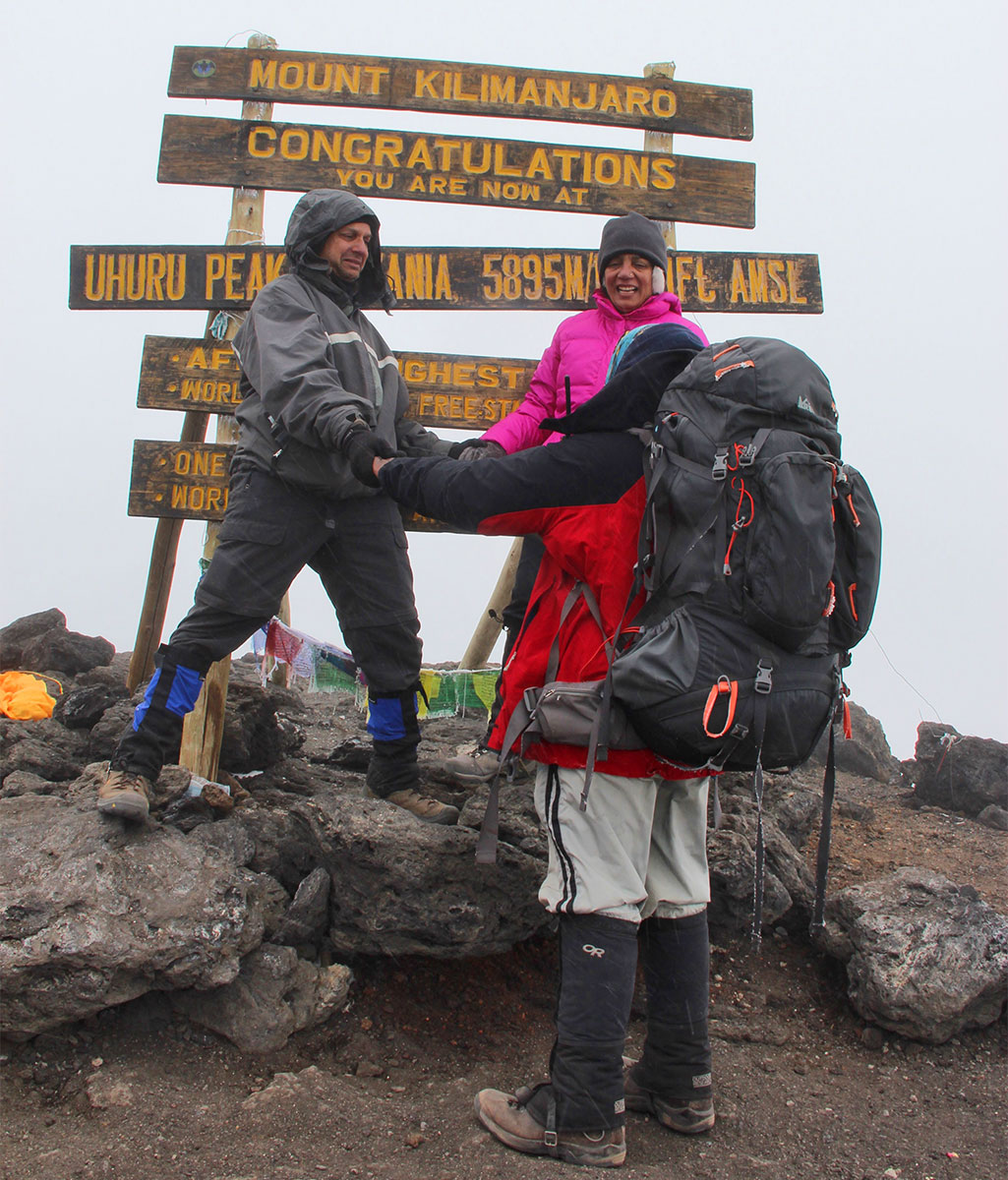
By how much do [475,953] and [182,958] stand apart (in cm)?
119

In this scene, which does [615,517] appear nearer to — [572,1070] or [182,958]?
[572,1070]

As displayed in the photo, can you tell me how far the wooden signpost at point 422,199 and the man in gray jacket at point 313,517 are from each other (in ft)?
3.48

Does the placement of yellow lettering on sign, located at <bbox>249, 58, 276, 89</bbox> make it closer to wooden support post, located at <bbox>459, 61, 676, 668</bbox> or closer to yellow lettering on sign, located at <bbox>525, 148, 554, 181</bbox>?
yellow lettering on sign, located at <bbox>525, 148, 554, 181</bbox>

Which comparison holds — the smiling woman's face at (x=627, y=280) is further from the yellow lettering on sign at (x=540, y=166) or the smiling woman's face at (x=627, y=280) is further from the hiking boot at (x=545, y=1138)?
the hiking boot at (x=545, y=1138)

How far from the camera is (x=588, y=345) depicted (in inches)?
177

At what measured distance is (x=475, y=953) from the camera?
420cm

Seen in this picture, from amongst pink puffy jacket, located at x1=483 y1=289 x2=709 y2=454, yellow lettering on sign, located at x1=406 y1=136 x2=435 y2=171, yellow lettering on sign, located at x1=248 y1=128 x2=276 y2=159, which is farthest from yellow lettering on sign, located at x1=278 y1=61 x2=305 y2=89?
pink puffy jacket, located at x1=483 y1=289 x2=709 y2=454

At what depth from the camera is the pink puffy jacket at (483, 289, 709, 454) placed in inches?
171

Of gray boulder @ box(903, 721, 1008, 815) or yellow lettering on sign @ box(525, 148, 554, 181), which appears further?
gray boulder @ box(903, 721, 1008, 815)

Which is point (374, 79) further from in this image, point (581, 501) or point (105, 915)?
point (105, 915)

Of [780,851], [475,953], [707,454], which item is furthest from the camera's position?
[780,851]

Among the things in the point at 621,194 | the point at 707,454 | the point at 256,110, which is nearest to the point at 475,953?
the point at 707,454

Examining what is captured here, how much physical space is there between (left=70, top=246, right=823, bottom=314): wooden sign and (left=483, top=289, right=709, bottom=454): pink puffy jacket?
1.11 meters

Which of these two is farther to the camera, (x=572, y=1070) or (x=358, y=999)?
(x=358, y=999)
